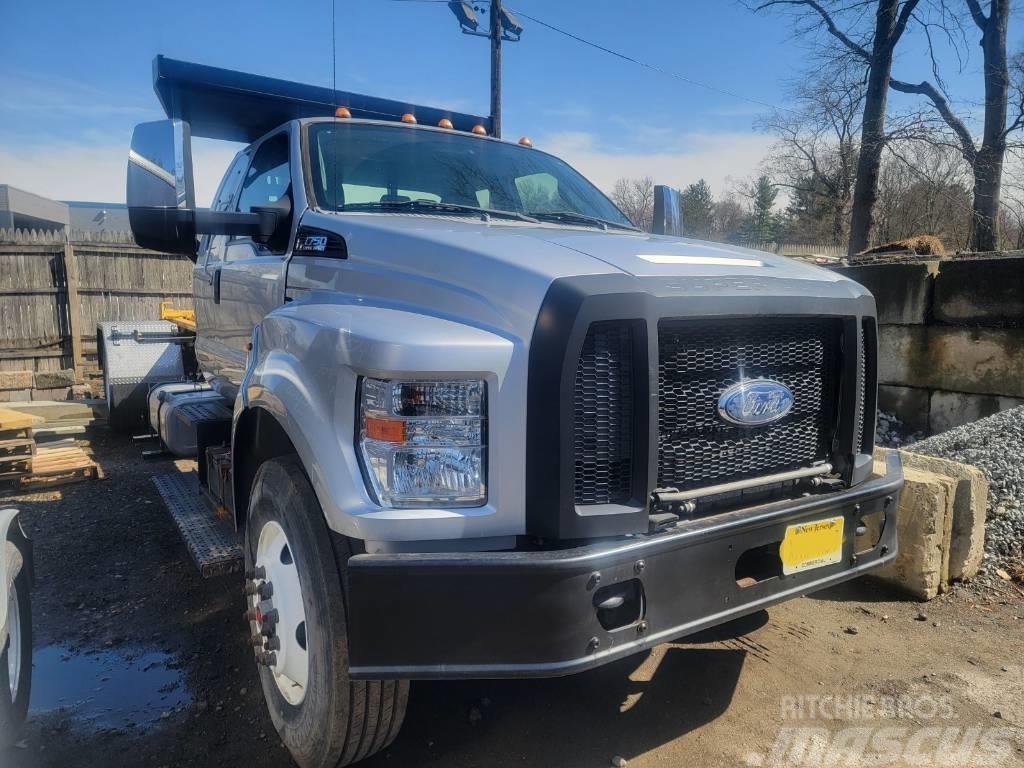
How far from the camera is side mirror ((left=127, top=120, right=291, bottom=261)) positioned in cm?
279

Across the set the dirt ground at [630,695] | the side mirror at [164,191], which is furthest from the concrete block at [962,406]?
the side mirror at [164,191]

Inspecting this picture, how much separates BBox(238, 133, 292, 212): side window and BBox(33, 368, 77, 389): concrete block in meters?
8.92

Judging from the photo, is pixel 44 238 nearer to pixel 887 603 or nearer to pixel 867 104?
pixel 887 603

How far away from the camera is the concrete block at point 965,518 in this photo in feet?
13.0

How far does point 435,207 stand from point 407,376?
1446 mm

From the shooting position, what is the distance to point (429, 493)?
6.63 ft

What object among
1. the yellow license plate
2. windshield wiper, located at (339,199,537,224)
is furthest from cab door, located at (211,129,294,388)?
the yellow license plate

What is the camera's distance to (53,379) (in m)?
11.3

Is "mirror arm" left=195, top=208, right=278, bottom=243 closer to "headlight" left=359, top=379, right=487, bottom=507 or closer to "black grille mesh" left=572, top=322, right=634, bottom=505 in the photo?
"headlight" left=359, top=379, right=487, bottom=507

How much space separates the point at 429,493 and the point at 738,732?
1.69 metres

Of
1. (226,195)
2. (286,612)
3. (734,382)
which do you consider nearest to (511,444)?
(734,382)

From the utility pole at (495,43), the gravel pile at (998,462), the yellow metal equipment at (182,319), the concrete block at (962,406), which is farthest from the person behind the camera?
the utility pole at (495,43)

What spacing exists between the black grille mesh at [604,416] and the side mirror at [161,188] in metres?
1.76

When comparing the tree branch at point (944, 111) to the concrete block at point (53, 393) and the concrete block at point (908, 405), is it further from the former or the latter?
the concrete block at point (53, 393)
